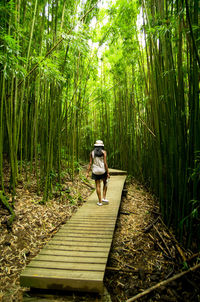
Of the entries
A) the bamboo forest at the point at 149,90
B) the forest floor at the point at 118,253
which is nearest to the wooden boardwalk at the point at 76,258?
the forest floor at the point at 118,253

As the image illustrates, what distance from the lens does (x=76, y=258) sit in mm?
1620

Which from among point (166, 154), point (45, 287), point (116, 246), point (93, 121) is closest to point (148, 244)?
point (116, 246)

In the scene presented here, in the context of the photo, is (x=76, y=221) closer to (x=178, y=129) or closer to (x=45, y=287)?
(x=45, y=287)

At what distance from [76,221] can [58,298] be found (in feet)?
3.57

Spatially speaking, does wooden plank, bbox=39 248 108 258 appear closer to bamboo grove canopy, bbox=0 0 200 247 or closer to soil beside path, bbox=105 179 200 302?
soil beside path, bbox=105 179 200 302

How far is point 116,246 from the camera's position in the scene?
2.25 metres

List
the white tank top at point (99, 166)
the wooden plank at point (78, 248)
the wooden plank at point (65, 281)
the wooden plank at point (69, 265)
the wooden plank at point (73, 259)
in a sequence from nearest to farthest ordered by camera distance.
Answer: the wooden plank at point (65, 281), the wooden plank at point (69, 265), the wooden plank at point (73, 259), the wooden plank at point (78, 248), the white tank top at point (99, 166)

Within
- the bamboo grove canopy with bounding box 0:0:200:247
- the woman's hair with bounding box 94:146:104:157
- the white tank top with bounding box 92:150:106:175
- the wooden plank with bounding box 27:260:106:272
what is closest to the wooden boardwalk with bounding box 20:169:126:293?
the wooden plank with bounding box 27:260:106:272

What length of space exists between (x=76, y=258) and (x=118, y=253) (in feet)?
2.28

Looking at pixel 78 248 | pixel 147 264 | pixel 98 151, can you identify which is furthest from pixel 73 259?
pixel 98 151

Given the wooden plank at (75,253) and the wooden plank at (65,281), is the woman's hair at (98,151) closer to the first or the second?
the wooden plank at (75,253)

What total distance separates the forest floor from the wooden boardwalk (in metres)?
0.13

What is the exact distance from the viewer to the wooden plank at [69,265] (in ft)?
4.80

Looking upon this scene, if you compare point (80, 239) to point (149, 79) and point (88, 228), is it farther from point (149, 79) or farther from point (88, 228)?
point (149, 79)
